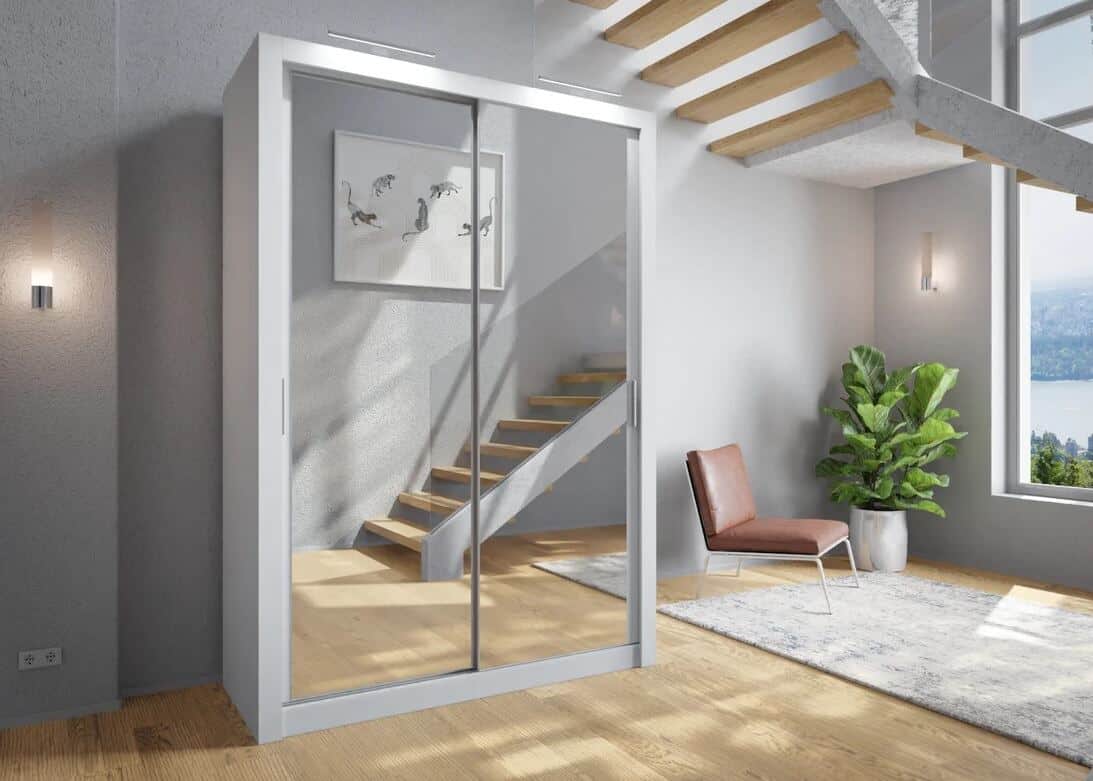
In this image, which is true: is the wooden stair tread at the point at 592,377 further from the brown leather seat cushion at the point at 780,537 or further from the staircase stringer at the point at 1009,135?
the staircase stringer at the point at 1009,135

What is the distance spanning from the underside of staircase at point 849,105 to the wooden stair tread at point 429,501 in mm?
2213

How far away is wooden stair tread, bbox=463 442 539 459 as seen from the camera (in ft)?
10.9

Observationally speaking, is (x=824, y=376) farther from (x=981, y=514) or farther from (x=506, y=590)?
(x=506, y=590)

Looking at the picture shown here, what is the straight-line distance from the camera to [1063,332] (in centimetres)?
542

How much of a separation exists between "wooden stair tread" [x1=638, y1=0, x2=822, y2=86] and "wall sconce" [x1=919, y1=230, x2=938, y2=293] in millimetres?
2101

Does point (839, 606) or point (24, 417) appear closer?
point (24, 417)

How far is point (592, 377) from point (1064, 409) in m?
3.62

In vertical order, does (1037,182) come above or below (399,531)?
above

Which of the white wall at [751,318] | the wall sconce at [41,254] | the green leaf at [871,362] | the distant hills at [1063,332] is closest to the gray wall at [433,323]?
the wall sconce at [41,254]

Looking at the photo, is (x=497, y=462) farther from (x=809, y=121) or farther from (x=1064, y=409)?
(x=1064, y=409)

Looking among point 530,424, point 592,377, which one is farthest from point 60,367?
point 592,377

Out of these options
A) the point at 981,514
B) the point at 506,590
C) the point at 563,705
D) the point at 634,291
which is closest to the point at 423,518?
the point at 506,590

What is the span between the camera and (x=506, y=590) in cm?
339

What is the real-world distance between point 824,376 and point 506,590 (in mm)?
3583
